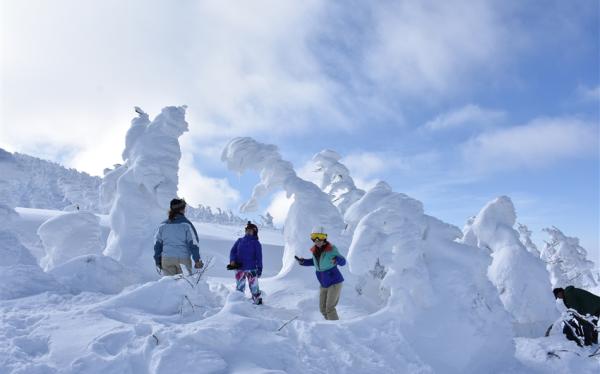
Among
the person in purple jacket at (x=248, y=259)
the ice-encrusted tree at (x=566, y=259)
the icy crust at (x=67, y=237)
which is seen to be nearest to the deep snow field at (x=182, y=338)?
the person in purple jacket at (x=248, y=259)

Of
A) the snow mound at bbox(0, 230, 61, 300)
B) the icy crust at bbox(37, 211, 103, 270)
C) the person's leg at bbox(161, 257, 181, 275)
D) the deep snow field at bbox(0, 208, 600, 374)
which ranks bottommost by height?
the deep snow field at bbox(0, 208, 600, 374)

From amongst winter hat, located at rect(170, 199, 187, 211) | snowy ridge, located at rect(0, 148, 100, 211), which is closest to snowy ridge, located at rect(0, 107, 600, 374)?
winter hat, located at rect(170, 199, 187, 211)

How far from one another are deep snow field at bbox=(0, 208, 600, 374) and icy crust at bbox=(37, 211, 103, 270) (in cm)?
1153

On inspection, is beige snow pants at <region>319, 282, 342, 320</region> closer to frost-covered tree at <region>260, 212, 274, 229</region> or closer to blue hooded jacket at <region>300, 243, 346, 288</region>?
blue hooded jacket at <region>300, 243, 346, 288</region>

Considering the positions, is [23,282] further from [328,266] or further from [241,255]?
[328,266]

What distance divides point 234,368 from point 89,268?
416 centimetres

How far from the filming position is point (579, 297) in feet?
24.3

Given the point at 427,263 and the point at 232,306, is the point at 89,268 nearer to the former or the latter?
the point at 232,306

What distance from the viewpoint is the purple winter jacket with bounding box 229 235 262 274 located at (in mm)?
8312

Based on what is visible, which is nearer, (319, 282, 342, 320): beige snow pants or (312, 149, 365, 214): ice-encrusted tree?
(319, 282, 342, 320): beige snow pants

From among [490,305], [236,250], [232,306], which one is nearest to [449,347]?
[490,305]

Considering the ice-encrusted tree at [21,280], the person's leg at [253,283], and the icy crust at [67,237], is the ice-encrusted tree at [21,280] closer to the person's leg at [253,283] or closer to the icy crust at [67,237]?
the person's leg at [253,283]

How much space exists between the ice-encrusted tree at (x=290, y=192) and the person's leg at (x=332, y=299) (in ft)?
16.7

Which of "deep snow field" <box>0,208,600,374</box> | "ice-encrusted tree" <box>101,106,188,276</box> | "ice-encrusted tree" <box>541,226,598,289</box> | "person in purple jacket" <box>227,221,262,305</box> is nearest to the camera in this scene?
"deep snow field" <box>0,208,600,374</box>
